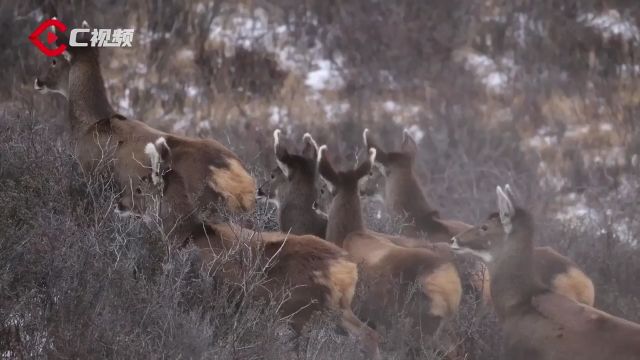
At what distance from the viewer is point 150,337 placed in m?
6.34

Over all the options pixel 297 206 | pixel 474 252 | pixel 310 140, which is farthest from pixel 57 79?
pixel 474 252

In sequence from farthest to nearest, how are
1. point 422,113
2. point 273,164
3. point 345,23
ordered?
1. point 345,23
2. point 422,113
3. point 273,164

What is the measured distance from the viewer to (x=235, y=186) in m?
9.31

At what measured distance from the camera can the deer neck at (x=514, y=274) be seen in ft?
25.4

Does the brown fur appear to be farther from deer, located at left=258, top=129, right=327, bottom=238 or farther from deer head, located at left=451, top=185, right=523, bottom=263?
deer head, located at left=451, top=185, right=523, bottom=263

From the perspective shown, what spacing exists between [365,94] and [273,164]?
4629mm

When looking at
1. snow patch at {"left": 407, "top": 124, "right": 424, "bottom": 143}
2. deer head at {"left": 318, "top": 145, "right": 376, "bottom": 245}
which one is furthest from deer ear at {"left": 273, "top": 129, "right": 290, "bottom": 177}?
snow patch at {"left": 407, "top": 124, "right": 424, "bottom": 143}

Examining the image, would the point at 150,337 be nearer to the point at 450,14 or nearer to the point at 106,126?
the point at 106,126

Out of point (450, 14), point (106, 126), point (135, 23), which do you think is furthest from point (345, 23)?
point (106, 126)

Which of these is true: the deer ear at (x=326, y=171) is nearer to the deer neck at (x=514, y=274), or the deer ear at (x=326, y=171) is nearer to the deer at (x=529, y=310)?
the deer at (x=529, y=310)

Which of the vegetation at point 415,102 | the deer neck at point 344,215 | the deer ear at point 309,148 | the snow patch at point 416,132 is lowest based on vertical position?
the snow patch at point 416,132

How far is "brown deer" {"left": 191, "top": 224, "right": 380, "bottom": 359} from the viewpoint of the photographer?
7.54 metres

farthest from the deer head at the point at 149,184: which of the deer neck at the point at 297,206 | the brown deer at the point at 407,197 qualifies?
the brown deer at the point at 407,197

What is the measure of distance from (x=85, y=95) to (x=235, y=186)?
200cm
